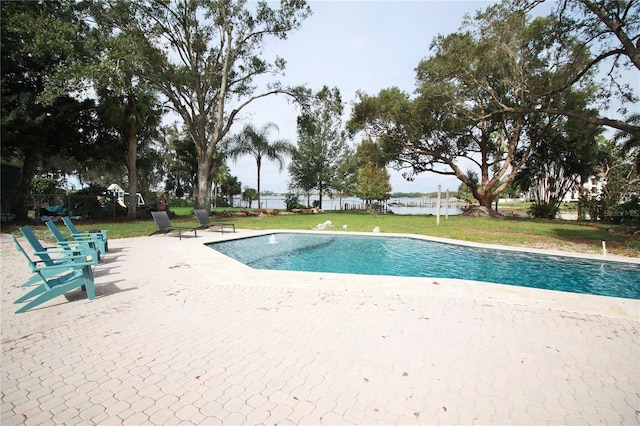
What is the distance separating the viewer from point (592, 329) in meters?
4.01

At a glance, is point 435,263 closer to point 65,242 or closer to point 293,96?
point 65,242

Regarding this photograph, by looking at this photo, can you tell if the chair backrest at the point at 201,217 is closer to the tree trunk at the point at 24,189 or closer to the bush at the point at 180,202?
the tree trunk at the point at 24,189

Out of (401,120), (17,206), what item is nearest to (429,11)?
(401,120)

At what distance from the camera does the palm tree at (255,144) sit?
26.9 metres

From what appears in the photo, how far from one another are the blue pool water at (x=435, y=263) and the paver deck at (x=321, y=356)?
247 centimetres

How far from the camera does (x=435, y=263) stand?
9.23m

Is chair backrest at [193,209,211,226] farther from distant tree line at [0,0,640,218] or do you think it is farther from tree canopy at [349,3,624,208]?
tree canopy at [349,3,624,208]

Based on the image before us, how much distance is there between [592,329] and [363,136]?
1054 inches

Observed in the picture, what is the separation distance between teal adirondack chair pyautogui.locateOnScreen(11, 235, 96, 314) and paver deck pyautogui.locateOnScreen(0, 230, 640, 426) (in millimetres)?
193

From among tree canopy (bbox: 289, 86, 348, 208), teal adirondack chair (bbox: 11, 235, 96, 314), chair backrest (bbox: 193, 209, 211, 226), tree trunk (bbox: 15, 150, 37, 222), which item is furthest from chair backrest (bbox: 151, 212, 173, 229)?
tree canopy (bbox: 289, 86, 348, 208)

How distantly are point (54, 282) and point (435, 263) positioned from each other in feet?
29.6

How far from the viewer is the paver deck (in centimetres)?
242

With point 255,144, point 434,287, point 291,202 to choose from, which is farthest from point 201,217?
point 291,202

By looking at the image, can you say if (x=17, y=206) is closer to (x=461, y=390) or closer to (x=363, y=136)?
(x=461, y=390)
